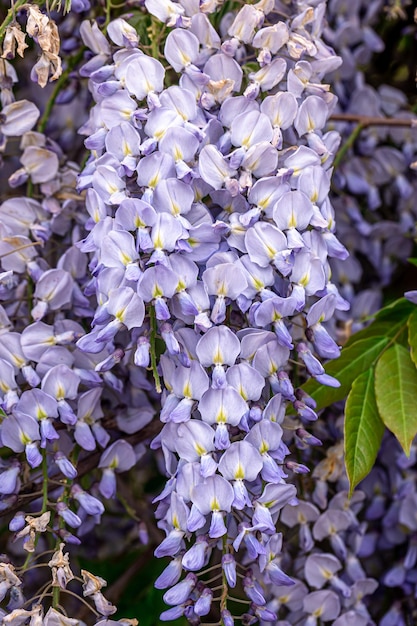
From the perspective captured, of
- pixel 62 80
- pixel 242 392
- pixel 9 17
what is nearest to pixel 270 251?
pixel 242 392

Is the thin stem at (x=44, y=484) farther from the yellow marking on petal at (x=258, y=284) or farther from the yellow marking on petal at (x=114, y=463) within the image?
the yellow marking on petal at (x=258, y=284)

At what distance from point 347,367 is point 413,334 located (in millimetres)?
89

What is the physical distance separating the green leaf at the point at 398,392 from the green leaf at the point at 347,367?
0.03 m

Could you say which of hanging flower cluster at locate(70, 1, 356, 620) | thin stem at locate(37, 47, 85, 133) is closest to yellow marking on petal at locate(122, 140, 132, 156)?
hanging flower cluster at locate(70, 1, 356, 620)

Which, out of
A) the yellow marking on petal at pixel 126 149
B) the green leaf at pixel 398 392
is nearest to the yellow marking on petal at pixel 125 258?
Answer: the yellow marking on petal at pixel 126 149

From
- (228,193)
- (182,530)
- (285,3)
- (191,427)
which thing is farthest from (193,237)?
(285,3)

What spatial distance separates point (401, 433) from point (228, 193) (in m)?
0.32

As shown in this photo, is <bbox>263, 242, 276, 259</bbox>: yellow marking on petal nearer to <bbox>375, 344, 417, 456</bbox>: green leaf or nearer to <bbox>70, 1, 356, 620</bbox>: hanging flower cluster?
<bbox>70, 1, 356, 620</bbox>: hanging flower cluster

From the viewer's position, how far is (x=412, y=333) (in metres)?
1.09

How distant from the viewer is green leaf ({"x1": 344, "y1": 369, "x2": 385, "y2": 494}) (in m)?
1.01

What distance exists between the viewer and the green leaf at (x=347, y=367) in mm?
1092

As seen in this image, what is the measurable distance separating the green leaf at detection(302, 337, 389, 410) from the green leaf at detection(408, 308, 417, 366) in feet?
0.16

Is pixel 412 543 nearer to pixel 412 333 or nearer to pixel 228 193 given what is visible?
pixel 412 333

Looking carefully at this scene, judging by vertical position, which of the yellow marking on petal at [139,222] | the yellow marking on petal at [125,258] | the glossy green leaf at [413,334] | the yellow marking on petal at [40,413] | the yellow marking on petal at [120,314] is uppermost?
the yellow marking on petal at [139,222]
